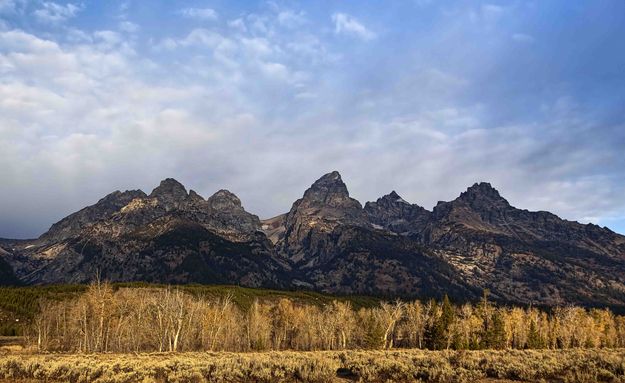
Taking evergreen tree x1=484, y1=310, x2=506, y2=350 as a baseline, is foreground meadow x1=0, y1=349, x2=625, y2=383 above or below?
above

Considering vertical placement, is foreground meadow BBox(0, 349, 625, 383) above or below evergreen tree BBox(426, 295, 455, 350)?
above

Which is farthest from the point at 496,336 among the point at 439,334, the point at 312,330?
the point at 312,330

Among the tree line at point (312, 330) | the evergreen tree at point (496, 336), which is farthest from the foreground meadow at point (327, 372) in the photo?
the evergreen tree at point (496, 336)

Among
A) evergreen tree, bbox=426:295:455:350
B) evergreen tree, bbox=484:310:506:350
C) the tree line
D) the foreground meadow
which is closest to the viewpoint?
the foreground meadow

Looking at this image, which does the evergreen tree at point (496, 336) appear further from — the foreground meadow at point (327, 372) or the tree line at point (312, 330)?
the foreground meadow at point (327, 372)

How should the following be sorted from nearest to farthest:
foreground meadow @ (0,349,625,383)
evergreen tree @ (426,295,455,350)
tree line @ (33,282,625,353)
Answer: foreground meadow @ (0,349,625,383) → evergreen tree @ (426,295,455,350) → tree line @ (33,282,625,353)

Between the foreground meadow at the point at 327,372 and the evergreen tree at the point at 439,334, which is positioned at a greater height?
the foreground meadow at the point at 327,372

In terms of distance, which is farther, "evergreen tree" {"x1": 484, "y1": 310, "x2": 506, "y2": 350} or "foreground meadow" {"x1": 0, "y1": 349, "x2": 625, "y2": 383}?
"evergreen tree" {"x1": 484, "y1": 310, "x2": 506, "y2": 350}

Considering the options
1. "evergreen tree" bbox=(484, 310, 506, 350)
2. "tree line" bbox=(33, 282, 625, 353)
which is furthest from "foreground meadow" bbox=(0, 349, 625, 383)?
"evergreen tree" bbox=(484, 310, 506, 350)

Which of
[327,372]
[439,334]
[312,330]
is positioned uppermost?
[327,372]

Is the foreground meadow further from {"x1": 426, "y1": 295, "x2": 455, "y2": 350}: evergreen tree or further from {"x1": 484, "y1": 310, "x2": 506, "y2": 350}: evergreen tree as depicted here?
→ {"x1": 484, "y1": 310, "x2": 506, "y2": 350}: evergreen tree

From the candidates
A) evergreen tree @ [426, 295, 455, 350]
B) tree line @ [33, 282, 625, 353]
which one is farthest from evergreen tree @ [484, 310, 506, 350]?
evergreen tree @ [426, 295, 455, 350]

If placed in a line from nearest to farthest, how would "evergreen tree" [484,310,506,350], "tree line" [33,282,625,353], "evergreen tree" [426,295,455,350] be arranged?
"evergreen tree" [426,295,455,350], "tree line" [33,282,625,353], "evergreen tree" [484,310,506,350]

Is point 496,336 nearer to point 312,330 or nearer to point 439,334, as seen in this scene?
point 439,334
